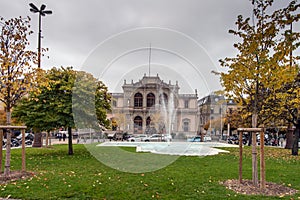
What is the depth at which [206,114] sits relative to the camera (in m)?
52.6

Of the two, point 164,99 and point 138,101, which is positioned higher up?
point 164,99

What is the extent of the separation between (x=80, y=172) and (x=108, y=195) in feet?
9.89

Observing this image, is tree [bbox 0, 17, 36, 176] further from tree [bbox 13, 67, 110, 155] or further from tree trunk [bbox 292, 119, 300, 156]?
tree trunk [bbox 292, 119, 300, 156]

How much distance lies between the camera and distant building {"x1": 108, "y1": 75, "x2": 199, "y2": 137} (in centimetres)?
4072

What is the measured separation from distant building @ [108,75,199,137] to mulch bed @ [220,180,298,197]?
30.1 meters

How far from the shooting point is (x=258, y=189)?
654 cm

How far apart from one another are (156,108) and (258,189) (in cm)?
4439

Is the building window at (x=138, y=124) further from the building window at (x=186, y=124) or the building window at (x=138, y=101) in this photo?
the building window at (x=186, y=124)

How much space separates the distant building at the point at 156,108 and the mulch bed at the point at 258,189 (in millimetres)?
30130

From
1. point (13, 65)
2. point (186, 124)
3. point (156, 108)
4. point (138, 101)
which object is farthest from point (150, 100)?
point (13, 65)

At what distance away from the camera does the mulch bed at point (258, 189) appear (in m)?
6.24

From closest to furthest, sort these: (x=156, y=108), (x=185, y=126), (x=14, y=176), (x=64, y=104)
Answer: (x=14, y=176)
(x=64, y=104)
(x=185, y=126)
(x=156, y=108)

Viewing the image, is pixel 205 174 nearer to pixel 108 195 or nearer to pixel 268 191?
pixel 268 191

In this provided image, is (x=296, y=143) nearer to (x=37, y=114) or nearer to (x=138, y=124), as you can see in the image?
(x=37, y=114)
